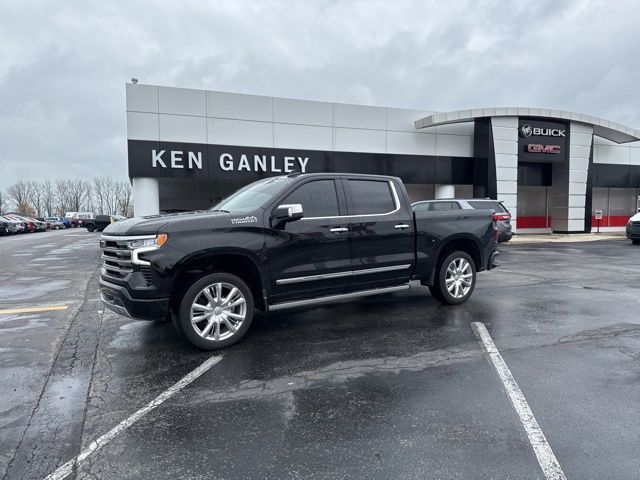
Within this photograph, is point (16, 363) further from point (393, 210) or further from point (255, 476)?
point (393, 210)

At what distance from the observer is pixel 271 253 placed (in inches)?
209

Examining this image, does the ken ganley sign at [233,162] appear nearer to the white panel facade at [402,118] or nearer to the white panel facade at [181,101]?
the white panel facade at [181,101]

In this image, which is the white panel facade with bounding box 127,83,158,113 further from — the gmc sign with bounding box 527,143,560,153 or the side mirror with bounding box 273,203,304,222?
the gmc sign with bounding box 527,143,560,153

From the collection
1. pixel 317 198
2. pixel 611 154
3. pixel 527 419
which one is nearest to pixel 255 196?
pixel 317 198

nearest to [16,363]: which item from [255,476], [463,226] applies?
[255,476]

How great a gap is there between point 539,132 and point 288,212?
74.4 feet

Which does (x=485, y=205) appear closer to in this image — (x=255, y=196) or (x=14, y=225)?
(x=255, y=196)

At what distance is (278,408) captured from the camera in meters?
3.67

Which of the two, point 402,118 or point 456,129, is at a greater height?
point 402,118

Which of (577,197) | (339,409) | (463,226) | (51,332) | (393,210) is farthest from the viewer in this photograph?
(577,197)

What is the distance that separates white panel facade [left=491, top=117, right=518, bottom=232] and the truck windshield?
19.2 metres

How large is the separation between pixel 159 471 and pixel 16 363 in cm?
301

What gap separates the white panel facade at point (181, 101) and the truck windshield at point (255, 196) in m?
13.7

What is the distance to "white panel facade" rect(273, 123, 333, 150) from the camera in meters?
20.1
